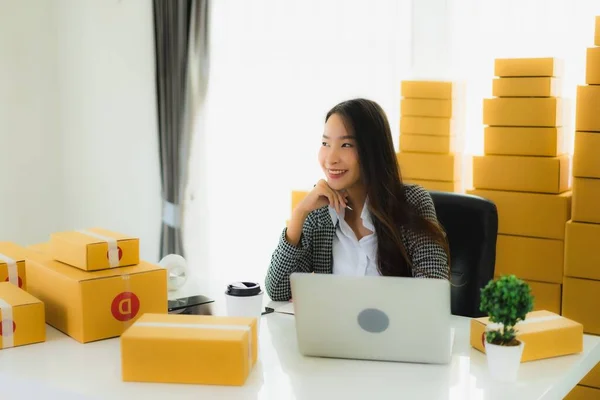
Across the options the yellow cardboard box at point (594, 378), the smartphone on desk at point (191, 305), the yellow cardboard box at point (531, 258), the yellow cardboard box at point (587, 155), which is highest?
the yellow cardboard box at point (587, 155)

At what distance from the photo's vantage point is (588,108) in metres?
2.71

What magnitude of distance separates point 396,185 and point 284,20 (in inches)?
73.8

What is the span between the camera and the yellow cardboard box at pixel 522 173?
113 inches

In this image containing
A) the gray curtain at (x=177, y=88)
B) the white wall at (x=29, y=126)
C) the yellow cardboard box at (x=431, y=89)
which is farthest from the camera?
the white wall at (x=29, y=126)

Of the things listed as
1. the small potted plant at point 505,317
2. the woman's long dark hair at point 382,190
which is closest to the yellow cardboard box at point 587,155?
the woman's long dark hair at point 382,190

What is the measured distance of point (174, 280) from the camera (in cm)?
218

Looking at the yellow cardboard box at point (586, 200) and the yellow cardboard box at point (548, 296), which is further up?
the yellow cardboard box at point (586, 200)

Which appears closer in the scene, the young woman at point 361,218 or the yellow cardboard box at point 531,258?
the young woman at point 361,218

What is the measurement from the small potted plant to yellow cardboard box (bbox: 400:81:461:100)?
1766mm

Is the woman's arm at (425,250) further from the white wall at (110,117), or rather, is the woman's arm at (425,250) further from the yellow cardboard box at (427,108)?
the white wall at (110,117)

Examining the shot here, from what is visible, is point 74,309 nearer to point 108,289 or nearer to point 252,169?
point 108,289

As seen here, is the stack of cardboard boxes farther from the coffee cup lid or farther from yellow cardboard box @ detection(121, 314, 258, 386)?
yellow cardboard box @ detection(121, 314, 258, 386)

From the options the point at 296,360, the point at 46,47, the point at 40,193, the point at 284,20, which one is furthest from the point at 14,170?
the point at 296,360

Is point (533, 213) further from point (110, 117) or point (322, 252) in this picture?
point (110, 117)
